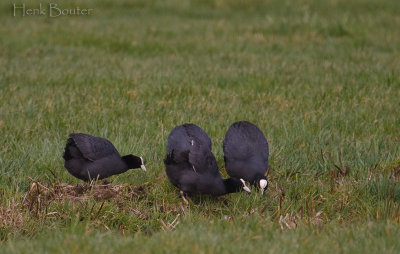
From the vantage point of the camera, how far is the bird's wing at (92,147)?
18.1 feet

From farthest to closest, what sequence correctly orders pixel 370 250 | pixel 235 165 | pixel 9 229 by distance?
pixel 235 165 → pixel 9 229 → pixel 370 250

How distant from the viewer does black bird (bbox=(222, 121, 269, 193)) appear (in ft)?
18.9

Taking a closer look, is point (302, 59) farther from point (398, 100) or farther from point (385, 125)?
point (385, 125)

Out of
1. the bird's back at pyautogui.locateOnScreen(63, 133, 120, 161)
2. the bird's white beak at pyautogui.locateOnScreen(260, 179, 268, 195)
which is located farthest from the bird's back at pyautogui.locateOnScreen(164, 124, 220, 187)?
the bird's back at pyautogui.locateOnScreen(63, 133, 120, 161)

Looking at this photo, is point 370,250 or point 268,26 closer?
point 370,250

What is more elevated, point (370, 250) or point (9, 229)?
point (370, 250)

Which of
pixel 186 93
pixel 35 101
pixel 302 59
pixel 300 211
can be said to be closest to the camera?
pixel 300 211

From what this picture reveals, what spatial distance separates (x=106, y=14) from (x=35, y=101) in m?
8.03

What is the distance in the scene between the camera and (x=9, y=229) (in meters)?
4.70

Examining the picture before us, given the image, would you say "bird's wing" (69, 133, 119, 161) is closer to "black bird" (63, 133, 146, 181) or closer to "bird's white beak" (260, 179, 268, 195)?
"black bird" (63, 133, 146, 181)

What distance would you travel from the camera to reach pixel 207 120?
743cm

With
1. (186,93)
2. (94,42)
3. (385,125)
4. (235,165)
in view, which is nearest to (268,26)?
(94,42)

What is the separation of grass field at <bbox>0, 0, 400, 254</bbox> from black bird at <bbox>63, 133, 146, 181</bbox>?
18 centimetres

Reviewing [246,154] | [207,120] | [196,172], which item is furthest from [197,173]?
[207,120]
